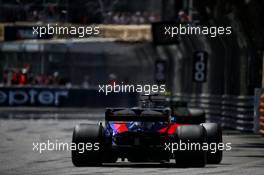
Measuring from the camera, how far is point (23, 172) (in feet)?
45.3

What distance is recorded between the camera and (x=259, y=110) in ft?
84.6

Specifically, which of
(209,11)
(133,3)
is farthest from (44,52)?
(209,11)

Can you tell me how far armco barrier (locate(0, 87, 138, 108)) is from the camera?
52062 mm

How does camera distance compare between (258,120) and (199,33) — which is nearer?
(258,120)

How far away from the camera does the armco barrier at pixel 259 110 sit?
25503 mm

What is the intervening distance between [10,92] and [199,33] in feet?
69.4

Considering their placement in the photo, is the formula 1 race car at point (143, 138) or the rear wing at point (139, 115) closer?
the formula 1 race car at point (143, 138)

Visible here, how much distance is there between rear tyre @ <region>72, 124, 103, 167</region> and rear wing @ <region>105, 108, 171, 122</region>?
58 centimetres

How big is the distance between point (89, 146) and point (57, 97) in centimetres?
3841

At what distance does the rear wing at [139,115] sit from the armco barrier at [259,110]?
413 inches

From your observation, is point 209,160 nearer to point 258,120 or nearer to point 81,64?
point 258,120

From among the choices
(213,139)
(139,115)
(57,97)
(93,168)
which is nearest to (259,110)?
(213,139)

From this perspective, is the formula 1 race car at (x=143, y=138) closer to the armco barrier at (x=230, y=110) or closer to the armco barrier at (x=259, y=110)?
the armco barrier at (x=259, y=110)

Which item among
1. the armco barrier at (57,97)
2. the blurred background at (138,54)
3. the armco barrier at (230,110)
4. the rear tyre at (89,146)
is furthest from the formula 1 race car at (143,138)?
the armco barrier at (57,97)
